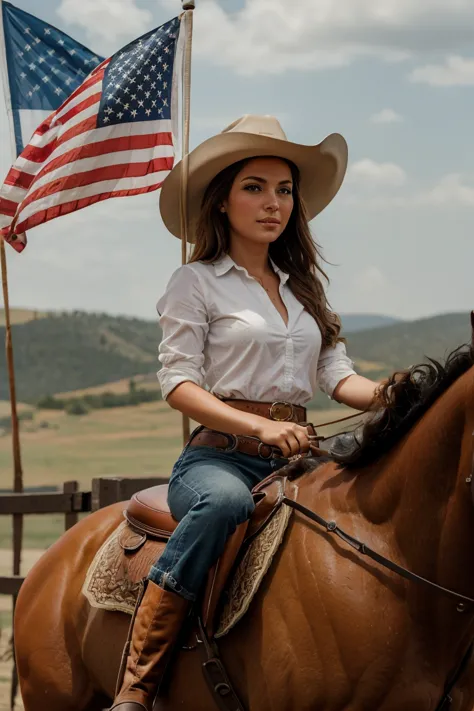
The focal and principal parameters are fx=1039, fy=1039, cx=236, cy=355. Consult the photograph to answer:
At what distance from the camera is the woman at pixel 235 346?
13.0 ft

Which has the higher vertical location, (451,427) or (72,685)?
(451,427)

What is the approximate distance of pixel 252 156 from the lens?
4.52m

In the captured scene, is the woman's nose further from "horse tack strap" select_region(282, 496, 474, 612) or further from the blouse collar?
"horse tack strap" select_region(282, 496, 474, 612)

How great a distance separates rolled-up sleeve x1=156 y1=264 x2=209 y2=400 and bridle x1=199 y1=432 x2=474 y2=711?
68cm

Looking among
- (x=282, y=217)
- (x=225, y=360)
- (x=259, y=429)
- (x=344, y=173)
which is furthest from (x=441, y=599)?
(x=344, y=173)

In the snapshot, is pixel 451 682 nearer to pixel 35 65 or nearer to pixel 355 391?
pixel 355 391

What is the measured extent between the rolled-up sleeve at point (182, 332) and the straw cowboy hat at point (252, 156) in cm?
54

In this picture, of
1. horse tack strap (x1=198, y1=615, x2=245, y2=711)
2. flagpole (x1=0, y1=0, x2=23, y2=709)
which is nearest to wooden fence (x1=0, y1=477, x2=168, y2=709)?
flagpole (x1=0, y1=0, x2=23, y2=709)

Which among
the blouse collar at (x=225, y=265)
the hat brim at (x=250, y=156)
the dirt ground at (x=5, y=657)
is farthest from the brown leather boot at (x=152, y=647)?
the dirt ground at (x=5, y=657)

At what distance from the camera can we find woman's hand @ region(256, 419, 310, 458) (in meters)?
3.94

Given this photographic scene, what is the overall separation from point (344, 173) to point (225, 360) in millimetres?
1287

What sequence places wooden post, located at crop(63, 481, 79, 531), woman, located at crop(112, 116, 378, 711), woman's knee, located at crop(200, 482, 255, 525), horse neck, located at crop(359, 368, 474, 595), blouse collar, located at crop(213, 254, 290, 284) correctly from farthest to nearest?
wooden post, located at crop(63, 481, 79, 531)
blouse collar, located at crop(213, 254, 290, 284)
woman, located at crop(112, 116, 378, 711)
woman's knee, located at crop(200, 482, 255, 525)
horse neck, located at crop(359, 368, 474, 595)

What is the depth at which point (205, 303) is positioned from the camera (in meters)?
4.32

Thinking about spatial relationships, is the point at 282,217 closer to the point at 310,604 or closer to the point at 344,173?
the point at 344,173
